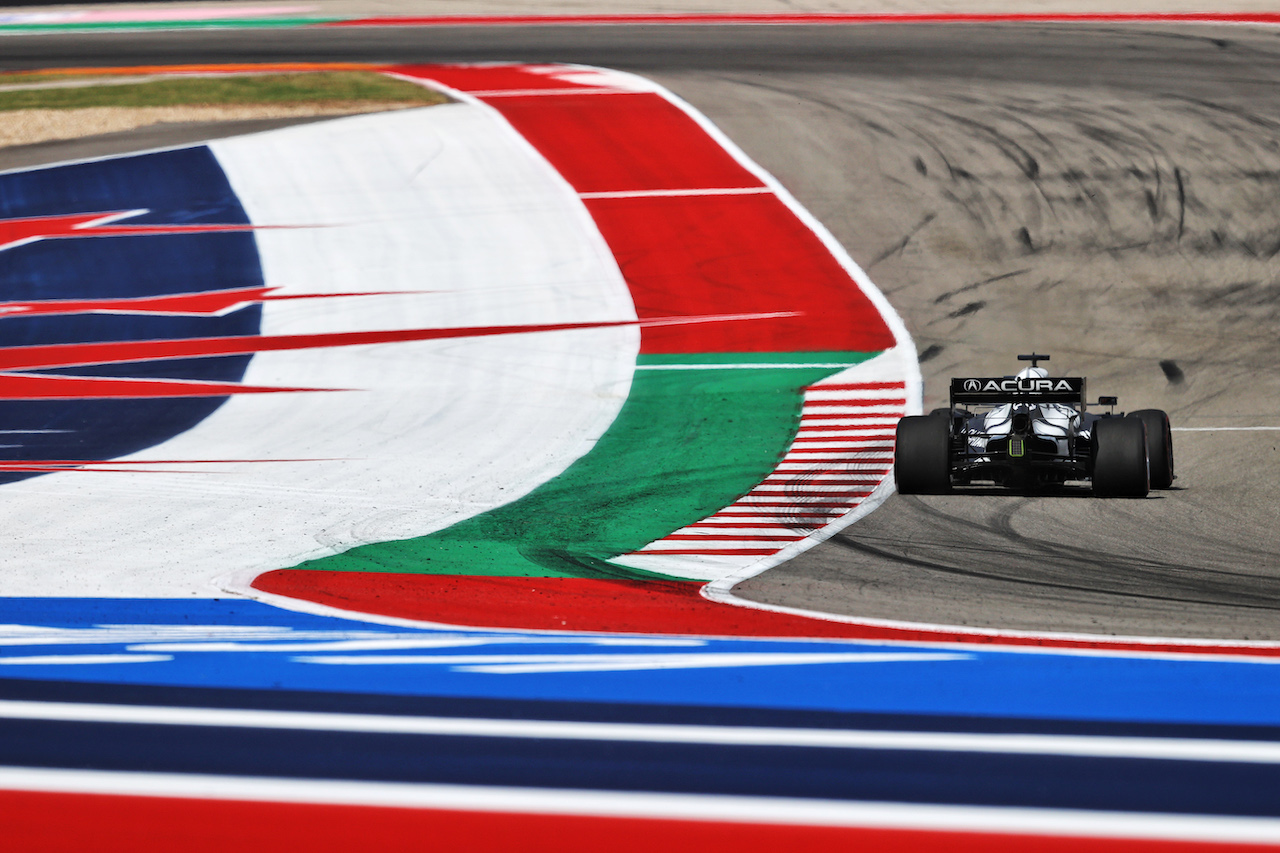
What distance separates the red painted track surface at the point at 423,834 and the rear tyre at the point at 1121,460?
295 inches

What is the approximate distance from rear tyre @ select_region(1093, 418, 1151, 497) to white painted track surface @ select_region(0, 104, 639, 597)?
4825mm

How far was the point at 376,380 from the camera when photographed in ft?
56.6

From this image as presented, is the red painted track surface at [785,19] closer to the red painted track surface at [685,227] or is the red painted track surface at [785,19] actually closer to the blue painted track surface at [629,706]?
the red painted track surface at [685,227]

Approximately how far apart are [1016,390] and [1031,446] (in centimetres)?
71

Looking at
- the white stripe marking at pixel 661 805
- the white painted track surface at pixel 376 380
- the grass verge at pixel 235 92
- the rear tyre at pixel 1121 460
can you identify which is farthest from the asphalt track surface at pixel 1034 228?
the white painted track surface at pixel 376 380

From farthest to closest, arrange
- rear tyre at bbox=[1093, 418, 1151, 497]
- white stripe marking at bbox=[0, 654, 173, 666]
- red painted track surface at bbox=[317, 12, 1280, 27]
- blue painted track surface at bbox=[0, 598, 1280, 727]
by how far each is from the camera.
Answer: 1. red painted track surface at bbox=[317, 12, 1280, 27]
2. rear tyre at bbox=[1093, 418, 1151, 497]
3. white stripe marking at bbox=[0, 654, 173, 666]
4. blue painted track surface at bbox=[0, 598, 1280, 727]

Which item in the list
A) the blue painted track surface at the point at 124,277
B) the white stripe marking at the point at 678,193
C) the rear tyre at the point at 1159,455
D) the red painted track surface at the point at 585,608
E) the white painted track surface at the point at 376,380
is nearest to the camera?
the red painted track surface at the point at 585,608

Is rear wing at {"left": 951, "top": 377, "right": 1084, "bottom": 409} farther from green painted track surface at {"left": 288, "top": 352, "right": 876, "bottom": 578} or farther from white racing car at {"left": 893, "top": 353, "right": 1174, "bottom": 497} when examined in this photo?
green painted track surface at {"left": 288, "top": 352, "right": 876, "bottom": 578}

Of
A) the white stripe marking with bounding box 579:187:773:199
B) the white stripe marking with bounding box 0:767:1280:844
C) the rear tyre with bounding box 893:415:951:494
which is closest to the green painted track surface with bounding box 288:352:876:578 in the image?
the rear tyre with bounding box 893:415:951:494

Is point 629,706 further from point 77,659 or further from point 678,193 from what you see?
point 678,193

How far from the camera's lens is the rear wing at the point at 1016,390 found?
12125mm

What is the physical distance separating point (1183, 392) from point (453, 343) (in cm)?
914

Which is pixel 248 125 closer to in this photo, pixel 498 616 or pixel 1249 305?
pixel 1249 305

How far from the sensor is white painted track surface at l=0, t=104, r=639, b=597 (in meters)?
9.98
